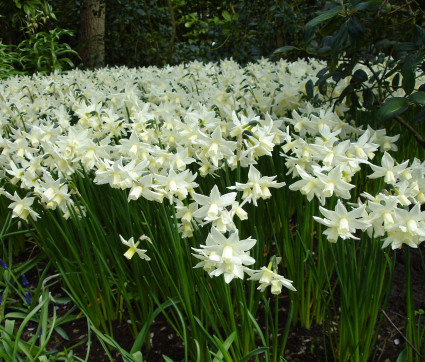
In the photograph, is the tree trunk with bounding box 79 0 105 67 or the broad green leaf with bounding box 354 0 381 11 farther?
the tree trunk with bounding box 79 0 105 67

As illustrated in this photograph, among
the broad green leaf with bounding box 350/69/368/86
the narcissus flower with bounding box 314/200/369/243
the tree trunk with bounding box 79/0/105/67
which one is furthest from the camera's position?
the tree trunk with bounding box 79/0/105/67

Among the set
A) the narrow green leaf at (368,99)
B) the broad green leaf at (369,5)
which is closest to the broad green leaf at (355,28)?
the broad green leaf at (369,5)

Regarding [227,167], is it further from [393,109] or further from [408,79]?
[408,79]

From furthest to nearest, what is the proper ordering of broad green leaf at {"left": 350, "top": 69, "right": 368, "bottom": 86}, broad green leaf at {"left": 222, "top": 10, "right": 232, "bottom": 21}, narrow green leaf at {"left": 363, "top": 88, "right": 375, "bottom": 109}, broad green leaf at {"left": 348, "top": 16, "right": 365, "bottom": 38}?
broad green leaf at {"left": 222, "top": 10, "right": 232, "bottom": 21} → narrow green leaf at {"left": 363, "top": 88, "right": 375, "bottom": 109} → broad green leaf at {"left": 350, "top": 69, "right": 368, "bottom": 86} → broad green leaf at {"left": 348, "top": 16, "right": 365, "bottom": 38}

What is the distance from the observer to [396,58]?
2.02 m

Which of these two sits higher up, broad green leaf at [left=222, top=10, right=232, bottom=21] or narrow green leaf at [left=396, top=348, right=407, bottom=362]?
broad green leaf at [left=222, top=10, right=232, bottom=21]

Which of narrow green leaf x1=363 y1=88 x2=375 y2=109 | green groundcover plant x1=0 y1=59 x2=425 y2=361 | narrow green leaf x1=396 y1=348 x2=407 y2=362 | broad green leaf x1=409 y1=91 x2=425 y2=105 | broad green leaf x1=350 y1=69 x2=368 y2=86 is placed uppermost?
broad green leaf x1=350 y1=69 x2=368 y2=86

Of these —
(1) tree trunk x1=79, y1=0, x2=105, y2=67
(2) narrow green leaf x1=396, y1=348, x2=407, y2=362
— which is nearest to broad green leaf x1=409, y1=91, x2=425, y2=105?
(2) narrow green leaf x1=396, y1=348, x2=407, y2=362

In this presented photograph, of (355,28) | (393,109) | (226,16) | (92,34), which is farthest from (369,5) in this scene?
(92,34)

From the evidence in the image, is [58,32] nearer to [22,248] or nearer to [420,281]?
[22,248]

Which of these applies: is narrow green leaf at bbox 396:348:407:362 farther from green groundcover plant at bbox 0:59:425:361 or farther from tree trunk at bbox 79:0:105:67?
tree trunk at bbox 79:0:105:67

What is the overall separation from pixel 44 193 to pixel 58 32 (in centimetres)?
766

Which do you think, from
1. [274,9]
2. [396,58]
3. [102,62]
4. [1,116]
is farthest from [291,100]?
[102,62]

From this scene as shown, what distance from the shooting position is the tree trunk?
27.5ft
